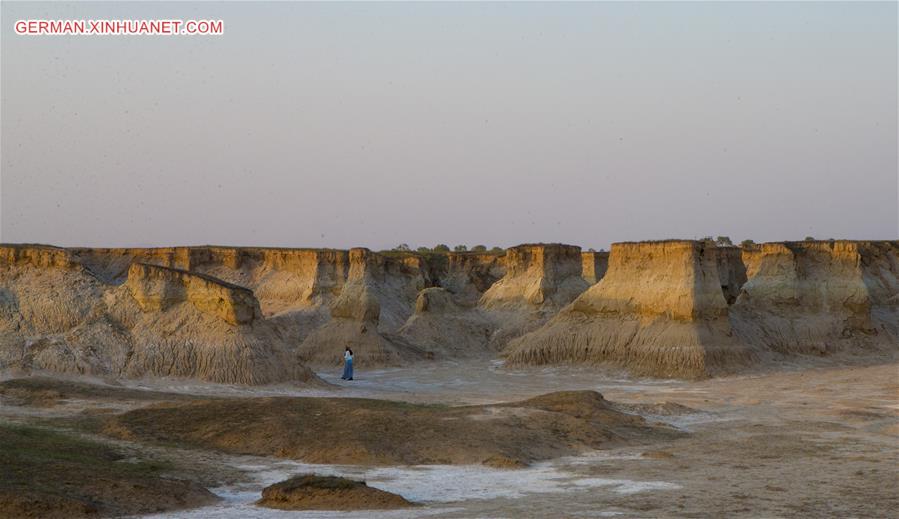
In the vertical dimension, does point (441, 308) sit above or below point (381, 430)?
above

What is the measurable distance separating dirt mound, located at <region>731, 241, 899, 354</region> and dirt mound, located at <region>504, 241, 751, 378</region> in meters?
3.61

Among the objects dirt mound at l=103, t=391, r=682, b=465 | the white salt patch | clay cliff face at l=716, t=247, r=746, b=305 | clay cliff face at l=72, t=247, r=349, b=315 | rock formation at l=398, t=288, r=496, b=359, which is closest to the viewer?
the white salt patch

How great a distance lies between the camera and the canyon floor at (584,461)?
1456 cm

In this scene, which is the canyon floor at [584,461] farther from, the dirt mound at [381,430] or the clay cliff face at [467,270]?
the clay cliff face at [467,270]

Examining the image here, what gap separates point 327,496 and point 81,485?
10.6ft

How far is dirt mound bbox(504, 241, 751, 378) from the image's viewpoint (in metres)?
39.8

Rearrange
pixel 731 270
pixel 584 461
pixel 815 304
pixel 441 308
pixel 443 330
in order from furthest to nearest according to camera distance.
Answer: pixel 731 270
pixel 441 308
pixel 443 330
pixel 815 304
pixel 584 461

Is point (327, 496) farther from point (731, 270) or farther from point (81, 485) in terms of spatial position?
point (731, 270)

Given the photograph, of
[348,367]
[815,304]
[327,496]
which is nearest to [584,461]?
[327,496]

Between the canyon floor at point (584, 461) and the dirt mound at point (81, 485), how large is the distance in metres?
0.07

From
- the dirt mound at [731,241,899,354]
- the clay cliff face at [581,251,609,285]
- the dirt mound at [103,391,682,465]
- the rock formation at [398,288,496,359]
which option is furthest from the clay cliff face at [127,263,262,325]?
the clay cliff face at [581,251,609,285]

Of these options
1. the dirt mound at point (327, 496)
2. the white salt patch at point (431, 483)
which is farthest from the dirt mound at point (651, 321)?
the dirt mound at point (327, 496)

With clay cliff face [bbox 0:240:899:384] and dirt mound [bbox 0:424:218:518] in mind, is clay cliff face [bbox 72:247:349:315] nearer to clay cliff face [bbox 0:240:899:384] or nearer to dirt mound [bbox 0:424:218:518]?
clay cliff face [bbox 0:240:899:384]

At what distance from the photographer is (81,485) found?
14719 millimetres
